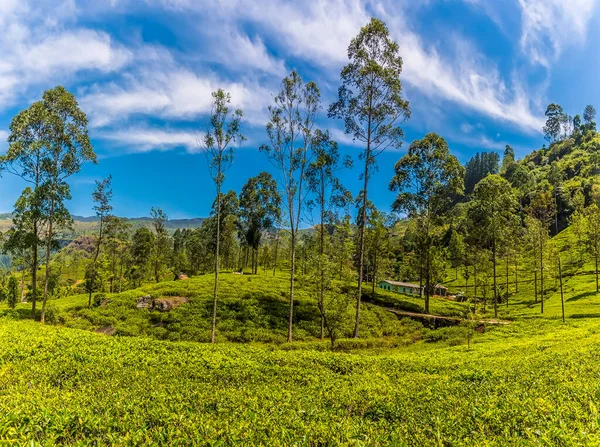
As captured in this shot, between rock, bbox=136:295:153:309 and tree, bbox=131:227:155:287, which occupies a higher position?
tree, bbox=131:227:155:287

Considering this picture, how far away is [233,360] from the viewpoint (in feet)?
35.7

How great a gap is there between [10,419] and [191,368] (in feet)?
16.0

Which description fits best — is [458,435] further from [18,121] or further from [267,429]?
[18,121]

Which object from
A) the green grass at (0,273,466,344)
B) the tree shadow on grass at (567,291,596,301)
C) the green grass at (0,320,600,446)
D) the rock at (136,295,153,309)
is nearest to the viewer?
the green grass at (0,320,600,446)

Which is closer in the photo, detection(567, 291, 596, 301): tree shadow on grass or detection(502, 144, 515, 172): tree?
detection(567, 291, 596, 301): tree shadow on grass

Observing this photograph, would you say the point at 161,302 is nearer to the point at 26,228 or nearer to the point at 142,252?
the point at 26,228

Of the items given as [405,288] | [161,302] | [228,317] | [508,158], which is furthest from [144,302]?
[508,158]

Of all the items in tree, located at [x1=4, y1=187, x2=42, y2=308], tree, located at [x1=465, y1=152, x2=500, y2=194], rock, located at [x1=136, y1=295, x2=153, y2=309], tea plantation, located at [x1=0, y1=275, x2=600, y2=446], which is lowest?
rock, located at [x1=136, y1=295, x2=153, y2=309]

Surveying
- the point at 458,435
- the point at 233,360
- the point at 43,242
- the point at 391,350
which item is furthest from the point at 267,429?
the point at 43,242

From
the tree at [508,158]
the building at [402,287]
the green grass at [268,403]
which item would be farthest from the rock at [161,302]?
the tree at [508,158]

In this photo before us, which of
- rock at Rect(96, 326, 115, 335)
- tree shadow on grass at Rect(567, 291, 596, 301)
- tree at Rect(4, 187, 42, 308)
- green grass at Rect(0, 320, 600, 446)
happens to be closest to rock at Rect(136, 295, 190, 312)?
rock at Rect(96, 326, 115, 335)

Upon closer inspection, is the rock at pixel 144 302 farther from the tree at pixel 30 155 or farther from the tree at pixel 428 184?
the tree at pixel 428 184

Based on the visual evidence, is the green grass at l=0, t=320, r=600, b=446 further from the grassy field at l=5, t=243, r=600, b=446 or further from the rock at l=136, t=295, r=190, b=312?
the rock at l=136, t=295, r=190, b=312

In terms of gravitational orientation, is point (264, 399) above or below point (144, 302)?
above
